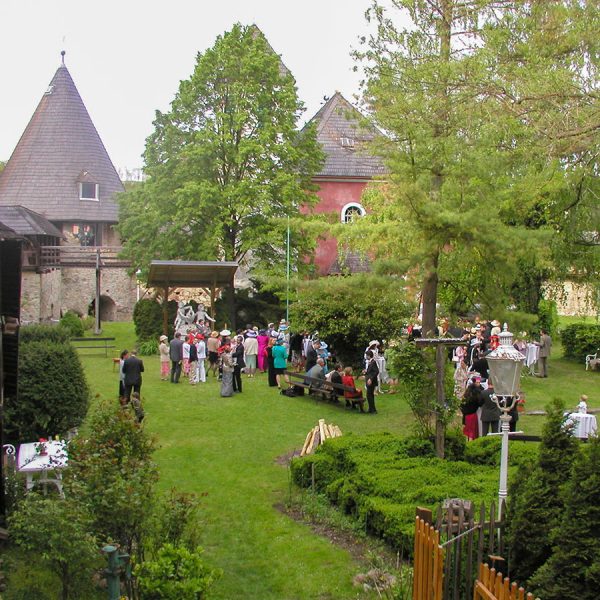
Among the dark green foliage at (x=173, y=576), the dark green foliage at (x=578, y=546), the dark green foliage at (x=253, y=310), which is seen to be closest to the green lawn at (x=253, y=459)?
the dark green foliage at (x=173, y=576)

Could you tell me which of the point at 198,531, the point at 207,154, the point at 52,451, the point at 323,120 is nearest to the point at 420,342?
the point at 198,531

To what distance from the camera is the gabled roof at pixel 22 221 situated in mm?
39250

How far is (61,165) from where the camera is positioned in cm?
4869

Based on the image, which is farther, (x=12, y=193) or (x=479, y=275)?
(x=12, y=193)

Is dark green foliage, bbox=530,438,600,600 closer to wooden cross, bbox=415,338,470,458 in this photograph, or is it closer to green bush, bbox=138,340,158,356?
wooden cross, bbox=415,338,470,458

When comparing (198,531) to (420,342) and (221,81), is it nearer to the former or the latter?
(420,342)

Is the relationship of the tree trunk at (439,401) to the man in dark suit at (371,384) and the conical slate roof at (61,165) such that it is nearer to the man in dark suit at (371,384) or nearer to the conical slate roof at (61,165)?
the man in dark suit at (371,384)

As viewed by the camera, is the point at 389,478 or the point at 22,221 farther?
the point at 22,221

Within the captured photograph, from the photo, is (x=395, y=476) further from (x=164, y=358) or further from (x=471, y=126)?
(x=164, y=358)

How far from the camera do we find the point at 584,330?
102 ft

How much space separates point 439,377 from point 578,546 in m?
6.92

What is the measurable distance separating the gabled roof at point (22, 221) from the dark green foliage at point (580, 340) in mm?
23375

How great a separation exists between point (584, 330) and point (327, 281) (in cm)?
1718

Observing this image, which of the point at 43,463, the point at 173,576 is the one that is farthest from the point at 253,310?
the point at 173,576
